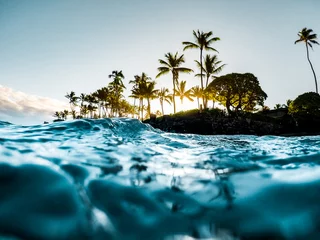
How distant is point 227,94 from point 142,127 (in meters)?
23.2

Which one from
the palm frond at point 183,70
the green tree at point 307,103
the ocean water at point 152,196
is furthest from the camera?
the palm frond at point 183,70

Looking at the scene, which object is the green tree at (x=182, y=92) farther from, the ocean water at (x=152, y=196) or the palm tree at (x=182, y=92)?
the ocean water at (x=152, y=196)

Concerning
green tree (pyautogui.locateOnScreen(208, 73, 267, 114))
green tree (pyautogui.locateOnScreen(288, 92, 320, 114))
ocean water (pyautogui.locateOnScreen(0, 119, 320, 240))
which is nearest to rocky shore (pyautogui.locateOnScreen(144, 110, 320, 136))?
green tree (pyautogui.locateOnScreen(288, 92, 320, 114))

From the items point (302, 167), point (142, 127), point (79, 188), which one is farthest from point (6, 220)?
point (142, 127)

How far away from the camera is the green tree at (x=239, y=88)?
24578mm

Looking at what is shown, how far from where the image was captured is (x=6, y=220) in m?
0.98

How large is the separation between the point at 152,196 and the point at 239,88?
83.6 feet

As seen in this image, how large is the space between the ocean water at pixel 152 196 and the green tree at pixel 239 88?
79.2 feet

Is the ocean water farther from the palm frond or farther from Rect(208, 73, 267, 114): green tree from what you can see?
the palm frond

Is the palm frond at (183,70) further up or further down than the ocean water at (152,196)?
further up

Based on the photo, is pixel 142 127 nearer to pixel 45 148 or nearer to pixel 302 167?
pixel 45 148

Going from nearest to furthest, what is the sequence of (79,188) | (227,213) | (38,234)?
(38,234), (227,213), (79,188)

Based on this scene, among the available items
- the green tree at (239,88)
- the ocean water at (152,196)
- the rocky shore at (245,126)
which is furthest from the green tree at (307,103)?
the ocean water at (152,196)

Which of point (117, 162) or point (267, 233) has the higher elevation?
point (117, 162)
